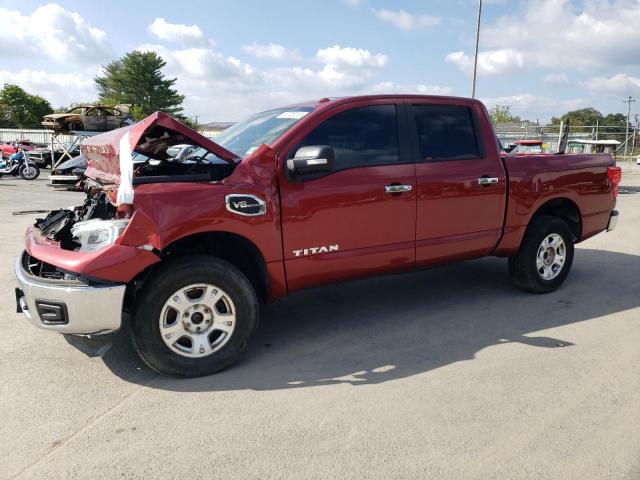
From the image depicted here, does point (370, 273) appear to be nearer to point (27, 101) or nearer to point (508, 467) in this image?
point (508, 467)

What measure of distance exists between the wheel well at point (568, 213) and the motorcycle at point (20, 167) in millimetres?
20373

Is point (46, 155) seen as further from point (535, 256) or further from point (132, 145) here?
point (535, 256)

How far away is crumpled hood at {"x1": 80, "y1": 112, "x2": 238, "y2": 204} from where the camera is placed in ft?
10.9

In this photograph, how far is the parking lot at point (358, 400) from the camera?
260cm

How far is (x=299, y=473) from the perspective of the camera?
8.22ft

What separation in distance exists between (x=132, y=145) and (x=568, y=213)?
447cm

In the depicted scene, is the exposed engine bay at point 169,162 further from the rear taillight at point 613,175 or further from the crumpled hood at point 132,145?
the rear taillight at point 613,175

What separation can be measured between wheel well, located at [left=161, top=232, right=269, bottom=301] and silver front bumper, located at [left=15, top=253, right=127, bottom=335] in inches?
19.1

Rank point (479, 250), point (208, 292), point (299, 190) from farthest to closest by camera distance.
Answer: point (479, 250), point (299, 190), point (208, 292)

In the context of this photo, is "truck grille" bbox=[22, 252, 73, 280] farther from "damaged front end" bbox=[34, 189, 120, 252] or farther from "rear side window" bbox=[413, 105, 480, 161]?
"rear side window" bbox=[413, 105, 480, 161]

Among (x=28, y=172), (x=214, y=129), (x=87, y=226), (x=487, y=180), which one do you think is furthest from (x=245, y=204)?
(x=28, y=172)

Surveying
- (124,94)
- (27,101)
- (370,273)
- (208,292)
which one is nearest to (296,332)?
(370,273)

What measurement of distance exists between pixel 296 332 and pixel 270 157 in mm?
1511

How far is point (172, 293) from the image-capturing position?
3354 millimetres
